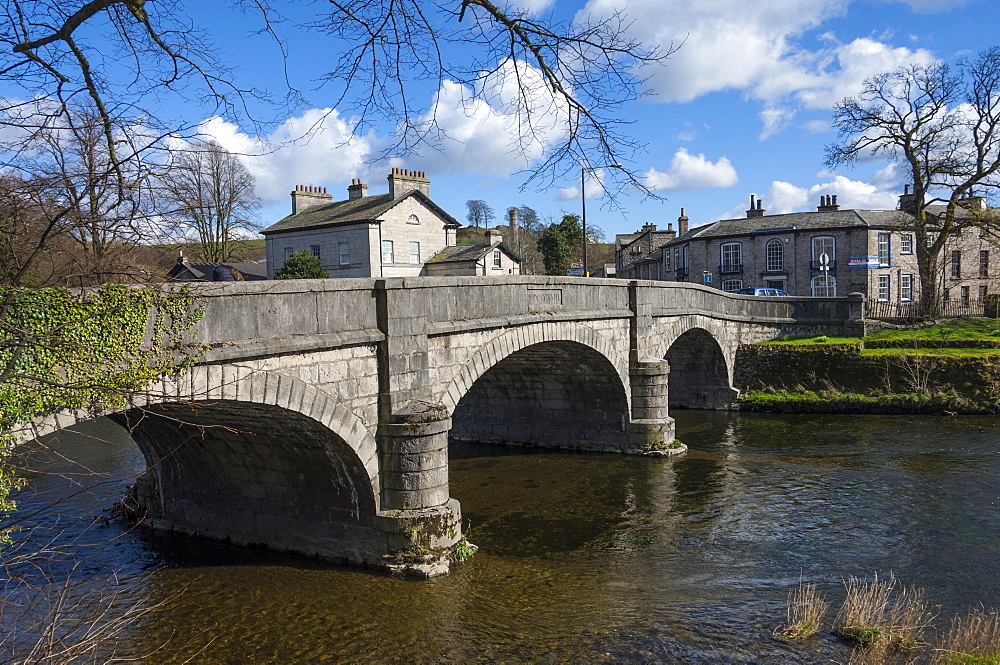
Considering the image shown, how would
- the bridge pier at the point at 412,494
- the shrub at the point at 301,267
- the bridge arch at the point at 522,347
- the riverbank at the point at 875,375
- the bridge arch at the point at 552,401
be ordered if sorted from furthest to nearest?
A: the shrub at the point at 301,267
the riverbank at the point at 875,375
the bridge arch at the point at 552,401
the bridge arch at the point at 522,347
the bridge pier at the point at 412,494

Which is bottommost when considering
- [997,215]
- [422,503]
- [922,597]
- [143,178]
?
[922,597]

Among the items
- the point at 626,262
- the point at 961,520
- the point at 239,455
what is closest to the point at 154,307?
the point at 239,455

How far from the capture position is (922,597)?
30.6 ft

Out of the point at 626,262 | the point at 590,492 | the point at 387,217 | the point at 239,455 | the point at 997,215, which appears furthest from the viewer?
the point at 626,262

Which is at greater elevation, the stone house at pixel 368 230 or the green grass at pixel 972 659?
the stone house at pixel 368 230

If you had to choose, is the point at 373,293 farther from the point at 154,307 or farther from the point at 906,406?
the point at 906,406

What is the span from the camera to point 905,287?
4069 cm

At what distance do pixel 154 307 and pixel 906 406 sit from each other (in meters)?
21.1

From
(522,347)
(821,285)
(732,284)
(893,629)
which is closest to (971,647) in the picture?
(893,629)

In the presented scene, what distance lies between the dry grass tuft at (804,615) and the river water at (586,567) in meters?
0.16

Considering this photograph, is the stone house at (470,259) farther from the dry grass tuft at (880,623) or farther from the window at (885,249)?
the dry grass tuft at (880,623)

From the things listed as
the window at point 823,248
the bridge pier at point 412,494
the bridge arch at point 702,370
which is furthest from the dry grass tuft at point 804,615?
the window at point 823,248

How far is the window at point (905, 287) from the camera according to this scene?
4031 cm

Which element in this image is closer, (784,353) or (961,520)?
(961,520)
